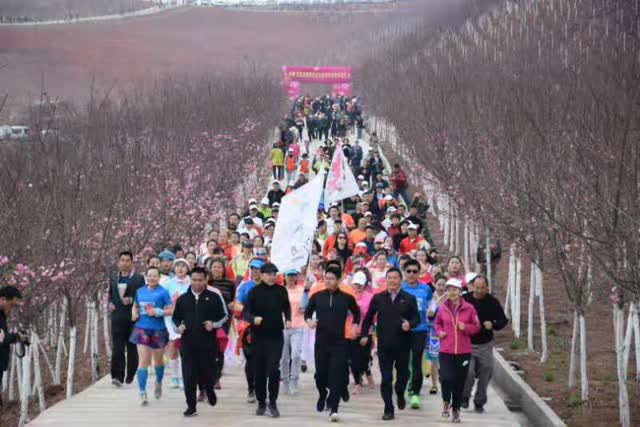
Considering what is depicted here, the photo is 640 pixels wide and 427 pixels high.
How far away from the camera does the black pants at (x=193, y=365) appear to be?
14.3 metres

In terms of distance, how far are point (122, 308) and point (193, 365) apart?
2.24 meters

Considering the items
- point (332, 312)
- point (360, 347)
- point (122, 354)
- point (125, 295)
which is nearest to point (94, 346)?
point (122, 354)

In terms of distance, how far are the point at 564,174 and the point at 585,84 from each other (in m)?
7.48

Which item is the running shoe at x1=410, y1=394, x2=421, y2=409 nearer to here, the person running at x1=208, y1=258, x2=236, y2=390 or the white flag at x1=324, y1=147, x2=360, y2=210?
the person running at x1=208, y1=258, x2=236, y2=390

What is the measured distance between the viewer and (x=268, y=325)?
14352mm

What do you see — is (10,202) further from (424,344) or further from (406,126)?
(406,126)

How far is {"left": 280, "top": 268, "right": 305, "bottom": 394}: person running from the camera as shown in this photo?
1557 centimetres

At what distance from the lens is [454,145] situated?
1133 inches

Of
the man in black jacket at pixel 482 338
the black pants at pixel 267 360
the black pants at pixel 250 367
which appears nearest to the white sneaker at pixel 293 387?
the black pants at pixel 250 367

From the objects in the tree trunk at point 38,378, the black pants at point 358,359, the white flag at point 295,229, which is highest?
the white flag at point 295,229

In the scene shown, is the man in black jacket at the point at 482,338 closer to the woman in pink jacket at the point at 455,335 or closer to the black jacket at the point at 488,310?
the black jacket at the point at 488,310

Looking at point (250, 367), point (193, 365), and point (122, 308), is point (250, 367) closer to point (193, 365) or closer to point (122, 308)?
point (193, 365)

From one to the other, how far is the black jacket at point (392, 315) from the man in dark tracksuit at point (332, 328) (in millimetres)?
218

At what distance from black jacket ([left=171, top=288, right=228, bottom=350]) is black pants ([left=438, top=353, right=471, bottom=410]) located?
246 cm
